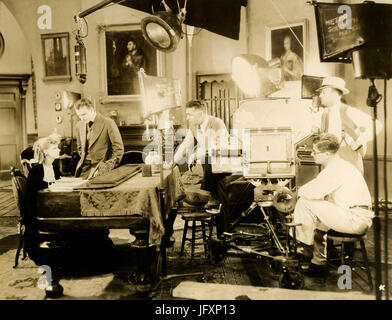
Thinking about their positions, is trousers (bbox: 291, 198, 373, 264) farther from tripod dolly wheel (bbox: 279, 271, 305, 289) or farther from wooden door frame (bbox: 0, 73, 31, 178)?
wooden door frame (bbox: 0, 73, 31, 178)

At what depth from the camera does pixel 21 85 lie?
995cm

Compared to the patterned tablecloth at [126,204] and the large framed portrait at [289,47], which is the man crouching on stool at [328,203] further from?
the large framed portrait at [289,47]

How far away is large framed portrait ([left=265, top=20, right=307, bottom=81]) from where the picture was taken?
7109mm

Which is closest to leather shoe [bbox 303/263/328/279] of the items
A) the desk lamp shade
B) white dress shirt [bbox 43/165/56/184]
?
white dress shirt [bbox 43/165/56/184]

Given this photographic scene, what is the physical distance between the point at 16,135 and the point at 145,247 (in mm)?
8351

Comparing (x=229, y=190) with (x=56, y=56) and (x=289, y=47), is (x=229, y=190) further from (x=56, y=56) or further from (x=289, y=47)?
(x=56, y=56)

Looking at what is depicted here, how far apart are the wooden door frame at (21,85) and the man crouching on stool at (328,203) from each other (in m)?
8.65

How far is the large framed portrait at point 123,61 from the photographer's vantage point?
835 centimetres

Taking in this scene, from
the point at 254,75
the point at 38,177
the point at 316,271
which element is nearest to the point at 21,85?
the point at 254,75

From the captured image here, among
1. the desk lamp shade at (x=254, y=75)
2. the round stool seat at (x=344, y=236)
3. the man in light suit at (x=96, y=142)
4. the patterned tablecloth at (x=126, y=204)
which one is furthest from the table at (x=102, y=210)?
the desk lamp shade at (x=254, y=75)

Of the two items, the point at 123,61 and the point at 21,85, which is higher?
the point at 123,61

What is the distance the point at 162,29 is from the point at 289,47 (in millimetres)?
3903
